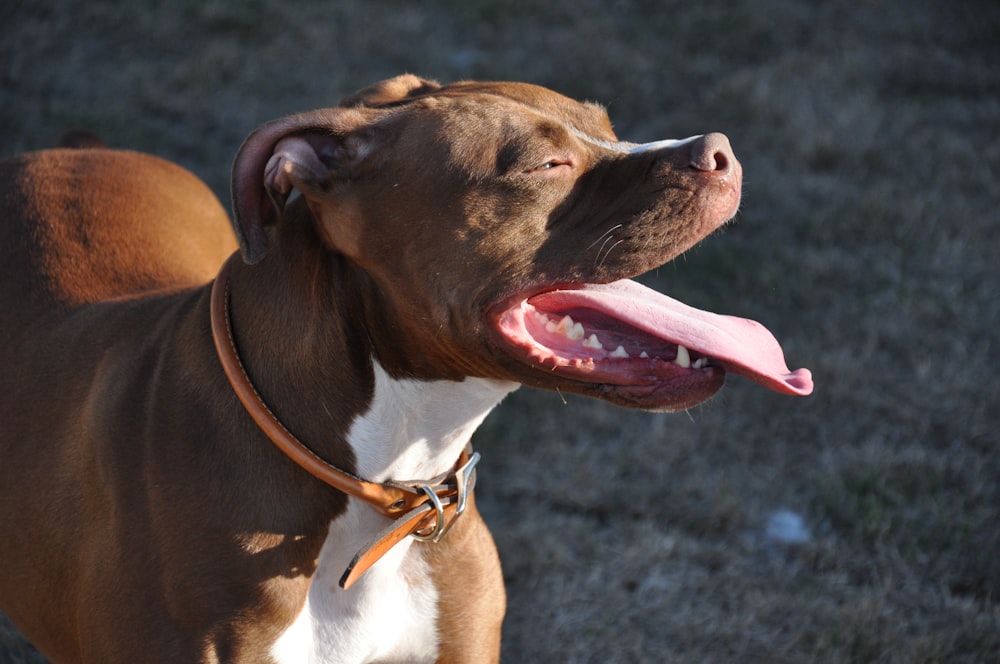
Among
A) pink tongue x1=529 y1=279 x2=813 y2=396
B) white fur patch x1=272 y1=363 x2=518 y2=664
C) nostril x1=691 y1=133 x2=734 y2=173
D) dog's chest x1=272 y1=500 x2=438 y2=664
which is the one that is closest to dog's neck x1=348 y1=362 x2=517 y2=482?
white fur patch x1=272 y1=363 x2=518 y2=664

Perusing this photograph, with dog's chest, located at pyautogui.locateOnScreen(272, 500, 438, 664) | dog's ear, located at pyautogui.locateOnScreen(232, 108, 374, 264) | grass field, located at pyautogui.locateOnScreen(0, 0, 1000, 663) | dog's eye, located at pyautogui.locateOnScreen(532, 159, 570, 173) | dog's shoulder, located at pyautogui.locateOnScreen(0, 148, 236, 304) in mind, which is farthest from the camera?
grass field, located at pyautogui.locateOnScreen(0, 0, 1000, 663)

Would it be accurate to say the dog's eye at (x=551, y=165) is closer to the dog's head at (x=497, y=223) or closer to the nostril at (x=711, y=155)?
the dog's head at (x=497, y=223)

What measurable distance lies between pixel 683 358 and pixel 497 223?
510 mm

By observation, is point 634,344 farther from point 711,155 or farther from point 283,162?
point 283,162

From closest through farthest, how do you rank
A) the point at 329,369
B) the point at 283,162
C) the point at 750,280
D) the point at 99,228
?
the point at 283,162 < the point at 329,369 < the point at 99,228 < the point at 750,280

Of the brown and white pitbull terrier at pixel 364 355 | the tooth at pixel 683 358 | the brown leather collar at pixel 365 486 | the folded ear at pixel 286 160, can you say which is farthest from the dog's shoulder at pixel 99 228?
the tooth at pixel 683 358

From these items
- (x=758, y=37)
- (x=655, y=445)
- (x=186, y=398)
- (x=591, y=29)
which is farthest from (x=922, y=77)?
(x=186, y=398)

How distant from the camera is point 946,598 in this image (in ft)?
13.2

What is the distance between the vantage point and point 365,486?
8.35ft

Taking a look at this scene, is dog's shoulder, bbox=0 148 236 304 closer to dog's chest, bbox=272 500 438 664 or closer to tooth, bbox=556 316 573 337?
dog's chest, bbox=272 500 438 664

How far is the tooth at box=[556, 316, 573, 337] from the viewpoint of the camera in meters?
2.59

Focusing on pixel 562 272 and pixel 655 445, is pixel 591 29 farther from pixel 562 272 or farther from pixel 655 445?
pixel 562 272

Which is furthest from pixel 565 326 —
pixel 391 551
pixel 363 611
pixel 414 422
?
pixel 363 611

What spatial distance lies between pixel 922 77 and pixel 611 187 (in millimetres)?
6381
